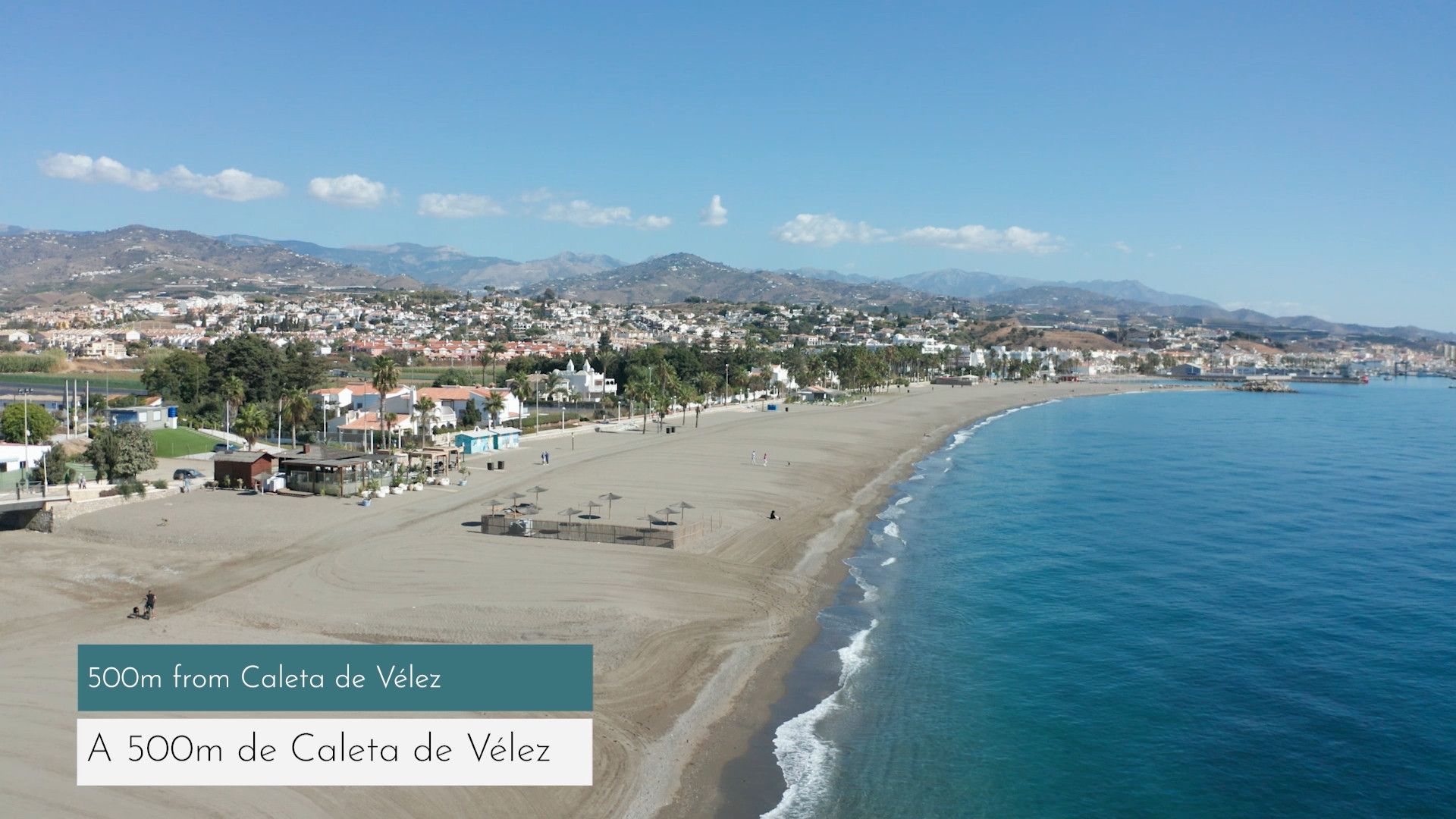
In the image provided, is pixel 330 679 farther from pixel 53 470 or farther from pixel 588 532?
pixel 53 470

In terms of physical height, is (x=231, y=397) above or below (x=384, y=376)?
below

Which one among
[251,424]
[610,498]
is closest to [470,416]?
[251,424]

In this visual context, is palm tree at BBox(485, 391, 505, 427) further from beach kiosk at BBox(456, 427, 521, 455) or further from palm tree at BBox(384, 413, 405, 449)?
palm tree at BBox(384, 413, 405, 449)

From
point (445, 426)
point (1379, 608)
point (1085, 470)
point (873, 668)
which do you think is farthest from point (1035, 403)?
point (873, 668)

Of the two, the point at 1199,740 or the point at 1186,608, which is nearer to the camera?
the point at 1199,740

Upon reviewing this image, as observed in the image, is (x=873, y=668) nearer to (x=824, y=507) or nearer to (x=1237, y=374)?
(x=824, y=507)

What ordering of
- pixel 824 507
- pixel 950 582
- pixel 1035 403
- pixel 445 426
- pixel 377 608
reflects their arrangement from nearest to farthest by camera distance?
pixel 377 608 → pixel 950 582 → pixel 824 507 → pixel 445 426 → pixel 1035 403
